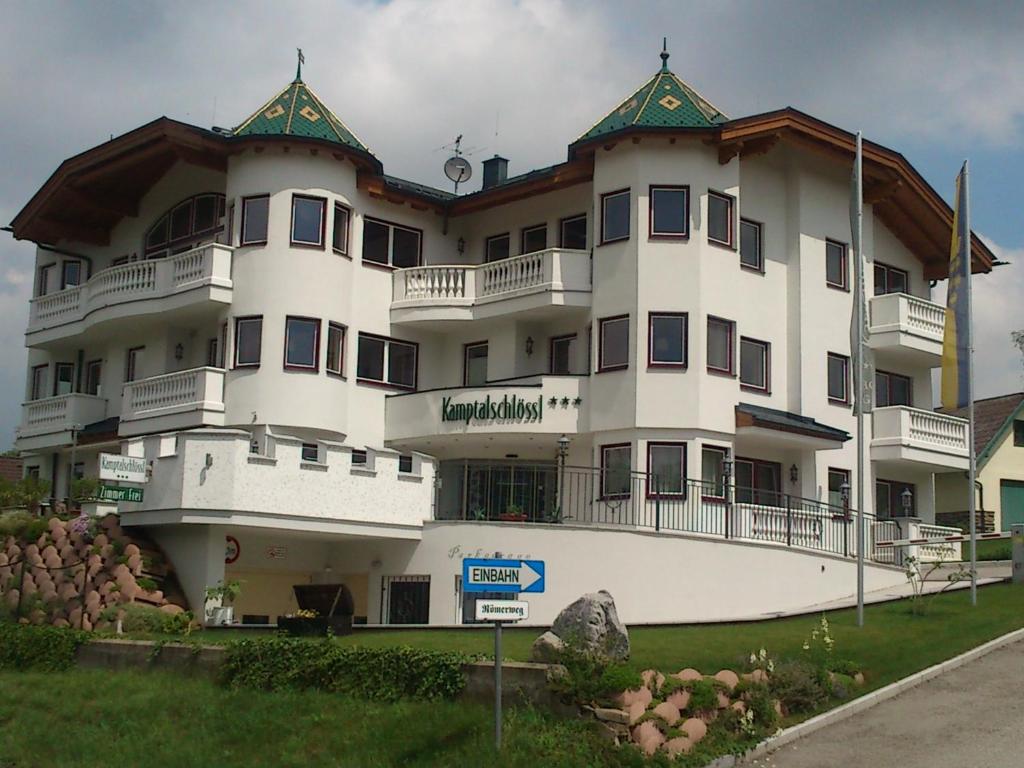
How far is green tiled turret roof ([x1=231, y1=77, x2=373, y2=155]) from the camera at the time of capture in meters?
34.0

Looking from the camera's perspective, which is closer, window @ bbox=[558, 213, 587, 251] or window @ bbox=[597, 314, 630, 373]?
window @ bbox=[597, 314, 630, 373]

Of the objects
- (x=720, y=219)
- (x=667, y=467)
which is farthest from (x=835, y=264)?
(x=667, y=467)

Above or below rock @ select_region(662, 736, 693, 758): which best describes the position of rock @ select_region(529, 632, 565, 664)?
above

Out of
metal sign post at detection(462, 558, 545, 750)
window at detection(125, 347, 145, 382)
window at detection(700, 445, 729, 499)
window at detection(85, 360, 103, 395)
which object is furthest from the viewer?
window at detection(85, 360, 103, 395)

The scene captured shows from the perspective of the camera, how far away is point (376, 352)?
35.5 meters

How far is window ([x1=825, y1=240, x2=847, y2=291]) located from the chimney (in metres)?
10.0

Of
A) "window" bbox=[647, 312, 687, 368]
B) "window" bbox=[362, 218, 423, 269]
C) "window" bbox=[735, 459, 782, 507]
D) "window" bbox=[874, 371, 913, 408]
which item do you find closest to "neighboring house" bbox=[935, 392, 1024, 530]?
"window" bbox=[874, 371, 913, 408]

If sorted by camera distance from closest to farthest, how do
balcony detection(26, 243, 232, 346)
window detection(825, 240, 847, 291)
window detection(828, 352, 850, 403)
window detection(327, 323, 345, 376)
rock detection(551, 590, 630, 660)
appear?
rock detection(551, 590, 630, 660) < balcony detection(26, 243, 232, 346) < window detection(327, 323, 345, 376) < window detection(828, 352, 850, 403) < window detection(825, 240, 847, 291)

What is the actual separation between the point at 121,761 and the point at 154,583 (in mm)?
8804

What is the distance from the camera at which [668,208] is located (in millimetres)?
32344

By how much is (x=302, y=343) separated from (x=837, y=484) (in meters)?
13.6

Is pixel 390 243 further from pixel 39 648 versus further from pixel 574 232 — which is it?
pixel 39 648

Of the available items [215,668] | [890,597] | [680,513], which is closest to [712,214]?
[680,513]

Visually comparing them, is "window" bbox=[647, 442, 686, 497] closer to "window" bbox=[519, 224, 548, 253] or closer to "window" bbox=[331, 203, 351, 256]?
"window" bbox=[519, 224, 548, 253]
